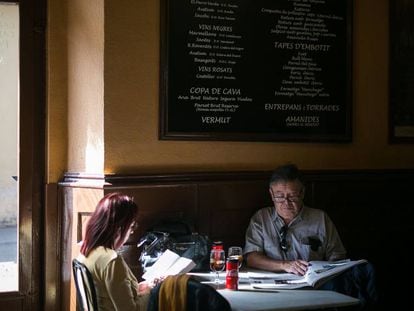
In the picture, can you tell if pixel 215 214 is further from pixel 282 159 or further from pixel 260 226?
pixel 282 159

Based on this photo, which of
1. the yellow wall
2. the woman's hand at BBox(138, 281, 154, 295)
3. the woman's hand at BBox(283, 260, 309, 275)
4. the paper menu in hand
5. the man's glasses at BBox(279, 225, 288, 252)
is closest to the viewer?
the woman's hand at BBox(138, 281, 154, 295)

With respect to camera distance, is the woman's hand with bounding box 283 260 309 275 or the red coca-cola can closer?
the red coca-cola can

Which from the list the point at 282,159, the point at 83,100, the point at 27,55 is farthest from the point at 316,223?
the point at 27,55

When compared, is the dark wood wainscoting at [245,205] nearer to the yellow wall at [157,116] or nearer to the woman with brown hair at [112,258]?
the yellow wall at [157,116]

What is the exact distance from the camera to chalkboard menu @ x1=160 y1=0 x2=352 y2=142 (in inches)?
141

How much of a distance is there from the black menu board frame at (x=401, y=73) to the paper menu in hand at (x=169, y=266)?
202 cm

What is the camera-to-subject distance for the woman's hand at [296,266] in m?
3.17

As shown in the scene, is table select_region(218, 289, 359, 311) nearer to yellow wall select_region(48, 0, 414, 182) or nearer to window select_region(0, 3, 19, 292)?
yellow wall select_region(48, 0, 414, 182)

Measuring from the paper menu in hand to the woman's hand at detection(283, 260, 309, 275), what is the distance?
55 cm

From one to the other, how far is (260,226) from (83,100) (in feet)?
4.30

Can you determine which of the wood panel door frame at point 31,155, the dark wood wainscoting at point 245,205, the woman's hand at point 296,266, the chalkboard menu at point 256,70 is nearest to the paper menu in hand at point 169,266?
the dark wood wainscoting at point 245,205

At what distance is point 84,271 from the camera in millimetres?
2596

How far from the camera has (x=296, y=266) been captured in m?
3.20

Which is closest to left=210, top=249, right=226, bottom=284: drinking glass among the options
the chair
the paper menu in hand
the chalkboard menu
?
the paper menu in hand
